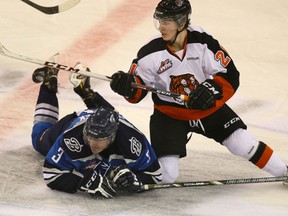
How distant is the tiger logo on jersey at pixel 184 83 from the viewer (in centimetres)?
470

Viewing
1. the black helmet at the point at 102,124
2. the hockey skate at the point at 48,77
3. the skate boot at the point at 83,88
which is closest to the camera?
the black helmet at the point at 102,124

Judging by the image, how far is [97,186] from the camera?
4379 mm

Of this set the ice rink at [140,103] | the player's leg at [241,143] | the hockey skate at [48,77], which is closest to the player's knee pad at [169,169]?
the ice rink at [140,103]

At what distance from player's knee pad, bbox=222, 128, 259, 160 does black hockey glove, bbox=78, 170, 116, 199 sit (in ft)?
2.46

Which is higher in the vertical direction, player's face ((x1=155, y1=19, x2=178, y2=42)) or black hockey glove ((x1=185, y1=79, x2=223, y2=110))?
player's face ((x1=155, y1=19, x2=178, y2=42))

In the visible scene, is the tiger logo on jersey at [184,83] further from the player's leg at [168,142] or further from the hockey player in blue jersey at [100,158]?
the hockey player in blue jersey at [100,158]

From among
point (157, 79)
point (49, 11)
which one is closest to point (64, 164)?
point (157, 79)

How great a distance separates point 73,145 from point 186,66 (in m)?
0.74

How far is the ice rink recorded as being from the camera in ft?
14.5

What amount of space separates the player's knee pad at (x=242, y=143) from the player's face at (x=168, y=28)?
2.00 feet

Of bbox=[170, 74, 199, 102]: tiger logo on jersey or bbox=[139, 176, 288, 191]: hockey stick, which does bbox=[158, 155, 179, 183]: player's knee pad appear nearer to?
bbox=[139, 176, 288, 191]: hockey stick

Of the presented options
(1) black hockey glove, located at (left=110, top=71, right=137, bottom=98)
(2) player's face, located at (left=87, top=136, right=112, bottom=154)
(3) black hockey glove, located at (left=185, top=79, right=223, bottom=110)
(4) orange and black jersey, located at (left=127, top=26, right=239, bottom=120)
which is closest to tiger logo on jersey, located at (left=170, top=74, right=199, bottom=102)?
(4) orange and black jersey, located at (left=127, top=26, right=239, bottom=120)

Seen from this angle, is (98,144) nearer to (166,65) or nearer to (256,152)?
(166,65)

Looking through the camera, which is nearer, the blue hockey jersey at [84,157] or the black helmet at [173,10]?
the blue hockey jersey at [84,157]
